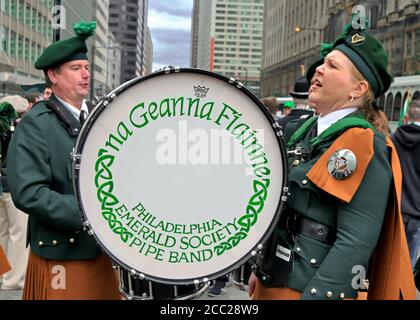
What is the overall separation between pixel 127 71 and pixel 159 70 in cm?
17949

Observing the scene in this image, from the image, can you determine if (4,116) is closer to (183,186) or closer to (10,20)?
(183,186)

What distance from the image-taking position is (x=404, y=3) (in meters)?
32.6

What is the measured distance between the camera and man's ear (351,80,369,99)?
2.03 meters

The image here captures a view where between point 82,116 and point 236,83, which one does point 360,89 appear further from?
point 82,116

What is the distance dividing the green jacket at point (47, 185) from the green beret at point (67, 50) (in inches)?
9.8

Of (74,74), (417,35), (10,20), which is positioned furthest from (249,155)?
(10,20)

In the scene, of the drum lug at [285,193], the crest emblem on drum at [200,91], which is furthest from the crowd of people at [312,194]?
the crest emblem on drum at [200,91]

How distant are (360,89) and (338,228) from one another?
1.95ft

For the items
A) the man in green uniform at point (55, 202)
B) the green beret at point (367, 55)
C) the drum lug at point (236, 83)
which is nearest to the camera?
the drum lug at point (236, 83)

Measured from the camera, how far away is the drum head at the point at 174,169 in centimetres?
178

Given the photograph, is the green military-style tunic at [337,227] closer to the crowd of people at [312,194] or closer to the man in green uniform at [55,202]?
the crowd of people at [312,194]

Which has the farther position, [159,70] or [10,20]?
[10,20]

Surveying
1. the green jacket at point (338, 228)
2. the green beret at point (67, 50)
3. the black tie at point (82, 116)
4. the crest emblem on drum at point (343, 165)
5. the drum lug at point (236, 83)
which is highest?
the green beret at point (67, 50)

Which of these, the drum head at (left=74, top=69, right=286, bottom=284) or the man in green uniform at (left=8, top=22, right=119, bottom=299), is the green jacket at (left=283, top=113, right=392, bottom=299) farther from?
the man in green uniform at (left=8, top=22, right=119, bottom=299)
